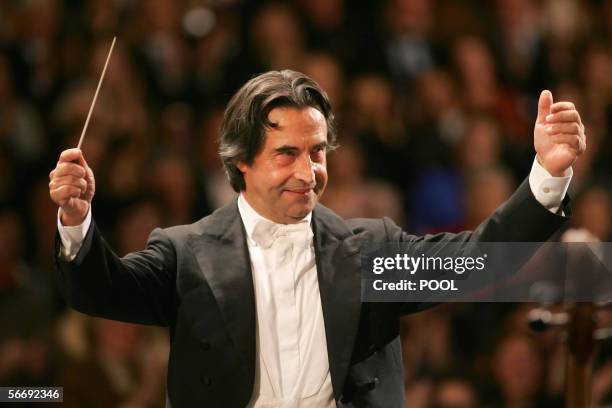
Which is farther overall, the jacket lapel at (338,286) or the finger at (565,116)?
the jacket lapel at (338,286)

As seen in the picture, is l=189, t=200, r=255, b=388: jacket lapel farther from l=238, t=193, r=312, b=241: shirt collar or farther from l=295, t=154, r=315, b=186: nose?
l=295, t=154, r=315, b=186: nose

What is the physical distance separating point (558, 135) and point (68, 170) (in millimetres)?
635

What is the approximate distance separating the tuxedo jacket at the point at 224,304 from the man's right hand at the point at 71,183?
6 cm

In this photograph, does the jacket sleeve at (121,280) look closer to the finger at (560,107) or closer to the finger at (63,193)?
the finger at (63,193)

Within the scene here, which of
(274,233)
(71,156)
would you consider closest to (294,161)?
(274,233)

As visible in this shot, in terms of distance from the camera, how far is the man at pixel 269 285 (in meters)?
1.72

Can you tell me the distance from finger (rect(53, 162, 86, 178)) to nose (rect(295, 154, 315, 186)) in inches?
12.3

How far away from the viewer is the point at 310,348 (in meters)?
1.75

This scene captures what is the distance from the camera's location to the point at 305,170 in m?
1.73

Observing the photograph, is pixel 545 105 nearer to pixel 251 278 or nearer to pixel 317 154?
pixel 317 154

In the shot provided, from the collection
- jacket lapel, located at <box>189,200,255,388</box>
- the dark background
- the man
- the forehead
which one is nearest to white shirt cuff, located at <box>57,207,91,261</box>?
the man

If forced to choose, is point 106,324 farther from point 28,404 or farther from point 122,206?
point 28,404

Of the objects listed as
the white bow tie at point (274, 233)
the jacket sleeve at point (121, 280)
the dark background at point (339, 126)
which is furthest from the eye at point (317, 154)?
the dark background at point (339, 126)

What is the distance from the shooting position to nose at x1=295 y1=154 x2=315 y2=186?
1.73 meters
